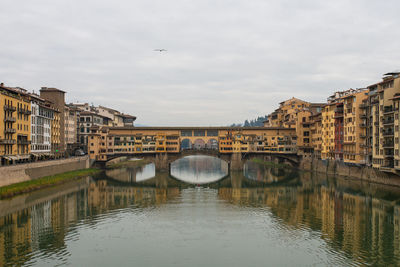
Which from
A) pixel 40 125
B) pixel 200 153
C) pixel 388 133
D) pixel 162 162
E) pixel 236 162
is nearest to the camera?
pixel 388 133

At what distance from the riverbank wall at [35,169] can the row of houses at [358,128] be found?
192 feet

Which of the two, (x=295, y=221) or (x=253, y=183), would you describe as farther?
(x=253, y=183)

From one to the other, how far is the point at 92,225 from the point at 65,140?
73.0 meters

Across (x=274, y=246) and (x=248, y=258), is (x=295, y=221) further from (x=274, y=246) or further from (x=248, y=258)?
(x=248, y=258)

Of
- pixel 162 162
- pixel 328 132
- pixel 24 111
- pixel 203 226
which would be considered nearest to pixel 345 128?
pixel 328 132

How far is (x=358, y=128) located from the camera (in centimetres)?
7694

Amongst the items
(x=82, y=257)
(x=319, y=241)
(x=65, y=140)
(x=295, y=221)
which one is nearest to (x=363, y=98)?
(x=295, y=221)

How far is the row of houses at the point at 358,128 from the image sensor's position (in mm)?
63812

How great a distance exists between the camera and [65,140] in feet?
364

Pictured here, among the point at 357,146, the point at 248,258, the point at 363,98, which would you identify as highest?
the point at 363,98

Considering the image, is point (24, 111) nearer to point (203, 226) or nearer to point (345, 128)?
point (203, 226)

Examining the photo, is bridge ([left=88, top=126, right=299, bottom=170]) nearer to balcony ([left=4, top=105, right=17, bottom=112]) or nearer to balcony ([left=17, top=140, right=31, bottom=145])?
balcony ([left=17, top=140, right=31, bottom=145])

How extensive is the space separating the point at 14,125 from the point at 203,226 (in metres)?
45.2

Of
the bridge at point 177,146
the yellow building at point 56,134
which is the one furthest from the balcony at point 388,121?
the yellow building at point 56,134
